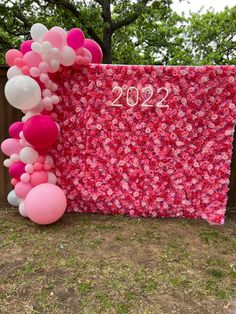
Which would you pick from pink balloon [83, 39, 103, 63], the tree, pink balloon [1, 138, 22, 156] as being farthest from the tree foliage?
pink balloon [1, 138, 22, 156]

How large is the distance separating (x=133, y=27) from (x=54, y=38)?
901 centimetres

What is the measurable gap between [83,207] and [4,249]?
1.21m

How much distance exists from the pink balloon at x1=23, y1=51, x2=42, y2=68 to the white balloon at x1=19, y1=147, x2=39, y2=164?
35.8 inches

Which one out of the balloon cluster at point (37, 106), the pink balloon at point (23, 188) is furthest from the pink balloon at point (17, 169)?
the pink balloon at point (23, 188)

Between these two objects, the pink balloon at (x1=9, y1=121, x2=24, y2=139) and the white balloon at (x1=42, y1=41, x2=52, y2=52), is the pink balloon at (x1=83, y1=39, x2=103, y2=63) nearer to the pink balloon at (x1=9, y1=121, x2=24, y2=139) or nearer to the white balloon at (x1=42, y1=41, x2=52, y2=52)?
the white balloon at (x1=42, y1=41, x2=52, y2=52)

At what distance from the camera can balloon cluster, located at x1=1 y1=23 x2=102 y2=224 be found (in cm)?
324

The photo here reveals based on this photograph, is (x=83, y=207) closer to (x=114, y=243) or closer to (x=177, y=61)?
(x=114, y=243)

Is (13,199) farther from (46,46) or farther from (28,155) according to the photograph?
(46,46)

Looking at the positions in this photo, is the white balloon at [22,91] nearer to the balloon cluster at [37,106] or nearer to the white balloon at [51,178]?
the balloon cluster at [37,106]

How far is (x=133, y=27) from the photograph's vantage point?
11500 millimetres

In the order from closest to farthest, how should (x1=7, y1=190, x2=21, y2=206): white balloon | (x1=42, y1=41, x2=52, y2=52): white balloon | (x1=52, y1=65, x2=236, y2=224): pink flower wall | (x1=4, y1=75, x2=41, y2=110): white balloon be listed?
(x1=4, y1=75, x2=41, y2=110): white balloon
(x1=42, y1=41, x2=52, y2=52): white balloon
(x1=52, y1=65, x2=236, y2=224): pink flower wall
(x1=7, y1=190, x2=21, y2=206): white balloon

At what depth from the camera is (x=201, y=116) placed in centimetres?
366

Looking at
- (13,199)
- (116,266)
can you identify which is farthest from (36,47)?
(116,266)

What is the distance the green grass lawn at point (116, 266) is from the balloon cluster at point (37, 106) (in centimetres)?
40
